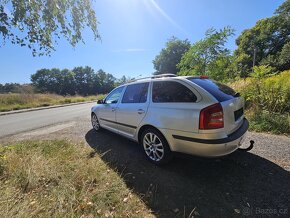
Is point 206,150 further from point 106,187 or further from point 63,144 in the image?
point 63,144

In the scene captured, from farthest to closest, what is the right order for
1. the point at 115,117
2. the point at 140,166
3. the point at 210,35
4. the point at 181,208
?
1. the point at 210,35
2. the point at 115,117
3. the point at 140,166
4. the point at 181,208

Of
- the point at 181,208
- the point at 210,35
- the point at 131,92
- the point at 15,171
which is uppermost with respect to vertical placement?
the point at 210,35

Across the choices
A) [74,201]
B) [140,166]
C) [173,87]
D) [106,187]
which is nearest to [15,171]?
[74,201]

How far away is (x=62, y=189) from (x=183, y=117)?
2.20 meters

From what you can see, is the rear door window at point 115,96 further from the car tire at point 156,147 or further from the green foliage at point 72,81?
the green foliage at point 72,81

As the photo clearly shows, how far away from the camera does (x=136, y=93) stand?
4.19 meters

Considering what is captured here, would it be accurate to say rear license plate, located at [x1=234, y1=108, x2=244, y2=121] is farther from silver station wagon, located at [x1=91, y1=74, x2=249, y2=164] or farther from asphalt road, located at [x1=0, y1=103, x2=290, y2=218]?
asphalt road, located at [x1=0, y1=103, x2=290, y2=218]

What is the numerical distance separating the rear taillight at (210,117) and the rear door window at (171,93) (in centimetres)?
30

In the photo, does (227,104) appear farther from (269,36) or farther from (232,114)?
(269,36)

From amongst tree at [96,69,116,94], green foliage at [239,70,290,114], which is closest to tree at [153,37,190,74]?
green foliage at [239,70,290,114]

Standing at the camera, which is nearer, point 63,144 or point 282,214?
point 282,214

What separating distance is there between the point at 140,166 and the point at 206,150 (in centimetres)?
144

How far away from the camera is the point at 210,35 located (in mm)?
8922

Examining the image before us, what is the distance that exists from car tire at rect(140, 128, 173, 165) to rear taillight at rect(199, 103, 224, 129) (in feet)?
2.88
